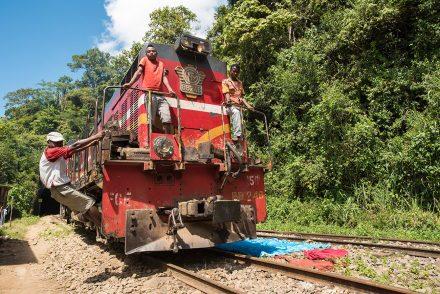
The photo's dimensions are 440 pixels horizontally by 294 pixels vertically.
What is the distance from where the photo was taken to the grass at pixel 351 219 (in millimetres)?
8309

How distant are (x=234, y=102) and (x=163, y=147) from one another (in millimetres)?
1937

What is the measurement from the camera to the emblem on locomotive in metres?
6.71

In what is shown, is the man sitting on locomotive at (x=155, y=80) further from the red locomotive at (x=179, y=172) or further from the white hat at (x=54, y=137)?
the white hat at (x=54, y=137)

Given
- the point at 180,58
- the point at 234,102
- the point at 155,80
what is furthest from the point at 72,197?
the point at 234,102

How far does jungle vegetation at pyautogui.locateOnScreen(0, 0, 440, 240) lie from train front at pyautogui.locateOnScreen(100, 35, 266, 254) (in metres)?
4.07

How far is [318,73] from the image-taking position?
44.0 ft

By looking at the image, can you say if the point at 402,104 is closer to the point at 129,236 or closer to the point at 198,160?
the point at 198,160

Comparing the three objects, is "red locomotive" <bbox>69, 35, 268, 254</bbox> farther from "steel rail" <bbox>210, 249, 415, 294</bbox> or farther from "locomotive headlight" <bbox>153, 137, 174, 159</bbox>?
"steel rail" <bbox>210, 249, 415, 294</bbox>

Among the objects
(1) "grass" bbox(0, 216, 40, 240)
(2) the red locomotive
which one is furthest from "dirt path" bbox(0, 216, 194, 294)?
(1) "grass" bbox(0, 216, 40, 240)

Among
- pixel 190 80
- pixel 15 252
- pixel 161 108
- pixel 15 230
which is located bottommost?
pixel 15 252

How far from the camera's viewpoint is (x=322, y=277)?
170 inches

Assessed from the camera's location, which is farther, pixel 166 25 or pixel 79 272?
pixel 166 25

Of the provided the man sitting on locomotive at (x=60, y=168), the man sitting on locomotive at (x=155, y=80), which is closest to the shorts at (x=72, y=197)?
the man sitting on locomotive at (x=60, y=168)

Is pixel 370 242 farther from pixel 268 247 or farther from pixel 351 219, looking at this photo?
pixel 351 219
